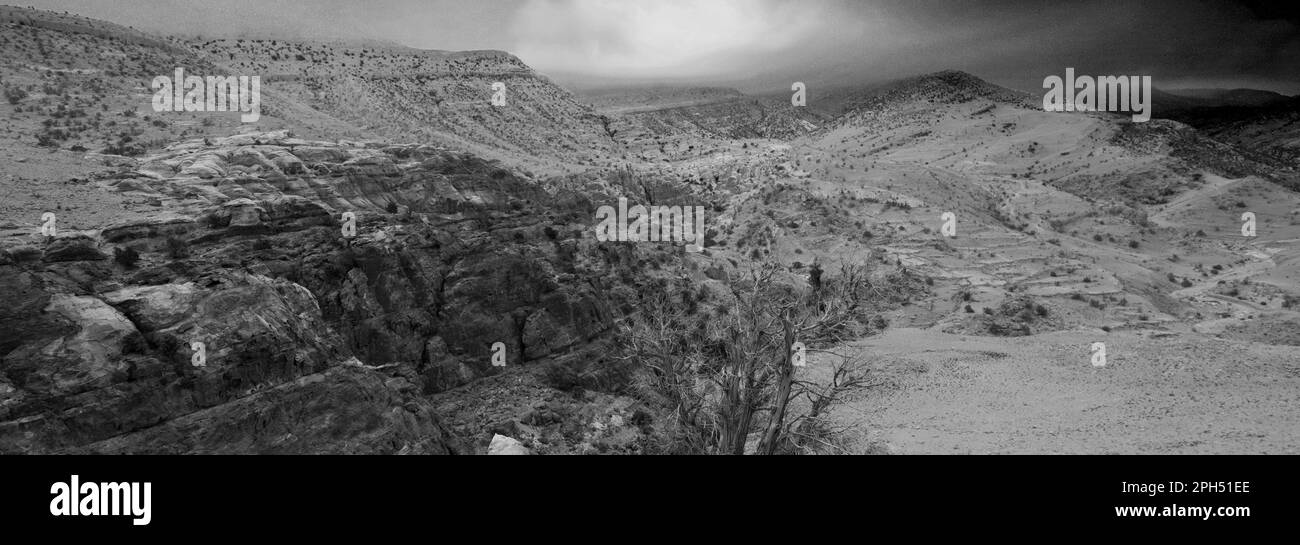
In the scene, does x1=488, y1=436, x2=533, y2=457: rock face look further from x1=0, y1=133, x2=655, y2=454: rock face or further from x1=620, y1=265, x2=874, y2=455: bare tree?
x1=620, y1=265, x2=874, y2=455: bare tree

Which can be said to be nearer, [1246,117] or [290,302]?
[290,302]

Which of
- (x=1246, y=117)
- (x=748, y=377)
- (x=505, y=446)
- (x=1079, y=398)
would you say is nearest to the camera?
(x=748, y=377)

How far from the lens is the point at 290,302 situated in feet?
53.9

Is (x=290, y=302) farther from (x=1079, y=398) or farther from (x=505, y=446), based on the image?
(x=1079, y=398)

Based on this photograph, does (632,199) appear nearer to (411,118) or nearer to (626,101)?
(411,118)

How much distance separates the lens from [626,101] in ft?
303

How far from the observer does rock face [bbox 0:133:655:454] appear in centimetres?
1317

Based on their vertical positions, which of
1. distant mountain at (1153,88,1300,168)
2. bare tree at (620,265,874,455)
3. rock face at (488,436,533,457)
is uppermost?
distant mountain at (1153,88,1300,168)

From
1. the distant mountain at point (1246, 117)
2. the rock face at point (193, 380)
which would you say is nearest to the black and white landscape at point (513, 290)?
the rock face at point (193, 380)

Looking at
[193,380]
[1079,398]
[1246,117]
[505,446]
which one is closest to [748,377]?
[505,446]

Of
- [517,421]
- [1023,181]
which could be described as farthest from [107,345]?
[1023,181]

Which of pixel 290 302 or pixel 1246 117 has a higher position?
pixel 1246 117

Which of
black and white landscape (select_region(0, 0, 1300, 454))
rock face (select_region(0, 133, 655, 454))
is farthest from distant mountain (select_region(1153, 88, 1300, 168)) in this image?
rock face (select_region(0, 133, 655, 454))

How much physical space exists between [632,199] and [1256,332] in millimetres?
24381
